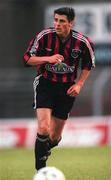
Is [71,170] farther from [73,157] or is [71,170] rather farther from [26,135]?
[26,135]

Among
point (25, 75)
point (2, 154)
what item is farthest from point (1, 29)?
point (2, 154)

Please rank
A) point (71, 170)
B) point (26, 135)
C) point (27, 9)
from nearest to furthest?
point (71, 170) → point (26, 135) → point (27, 9)

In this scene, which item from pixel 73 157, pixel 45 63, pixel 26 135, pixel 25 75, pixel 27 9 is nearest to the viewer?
pixel 45 63

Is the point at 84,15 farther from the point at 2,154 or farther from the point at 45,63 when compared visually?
the point at 45,63

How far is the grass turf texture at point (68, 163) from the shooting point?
12.7 m

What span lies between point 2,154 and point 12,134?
357 cm

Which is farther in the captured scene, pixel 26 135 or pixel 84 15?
pixel 84 15

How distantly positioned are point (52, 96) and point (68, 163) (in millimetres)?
3587

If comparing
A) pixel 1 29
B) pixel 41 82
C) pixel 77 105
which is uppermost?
pixel 41 82

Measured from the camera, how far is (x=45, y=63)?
1157 cm

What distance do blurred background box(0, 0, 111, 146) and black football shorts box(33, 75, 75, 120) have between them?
35.4 ft

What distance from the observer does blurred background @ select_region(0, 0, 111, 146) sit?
83.8 ft

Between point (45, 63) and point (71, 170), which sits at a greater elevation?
point (45, 63)

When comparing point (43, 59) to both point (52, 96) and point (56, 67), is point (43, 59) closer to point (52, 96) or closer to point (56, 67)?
point (56, 67)
